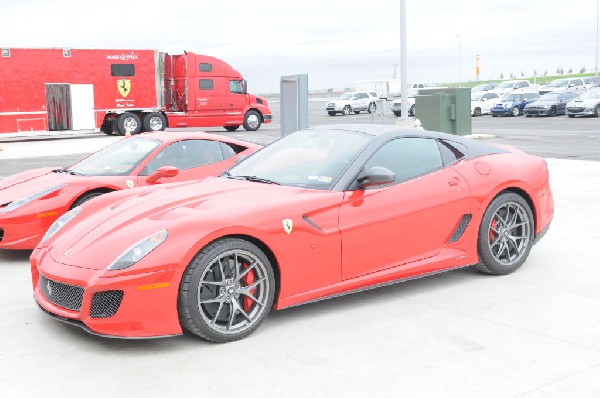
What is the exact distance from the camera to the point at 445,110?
21.8 metres

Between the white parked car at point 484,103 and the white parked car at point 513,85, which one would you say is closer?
the white parked car at point 484,103

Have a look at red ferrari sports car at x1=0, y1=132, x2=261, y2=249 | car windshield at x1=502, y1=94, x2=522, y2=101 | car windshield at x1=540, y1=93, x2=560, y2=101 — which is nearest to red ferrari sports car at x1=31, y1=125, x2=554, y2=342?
red ferrari sports car at x1=0, y1=132, x2=261, y2=249

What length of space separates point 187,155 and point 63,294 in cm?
373

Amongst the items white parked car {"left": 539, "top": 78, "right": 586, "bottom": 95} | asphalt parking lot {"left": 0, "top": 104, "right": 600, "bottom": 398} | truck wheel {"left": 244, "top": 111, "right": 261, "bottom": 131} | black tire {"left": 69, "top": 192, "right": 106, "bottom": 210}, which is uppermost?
white parked car {"left": 539, "top": 78, "right": 586, "bottom": 95}

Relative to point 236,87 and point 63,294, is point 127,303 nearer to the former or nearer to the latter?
point 63,294

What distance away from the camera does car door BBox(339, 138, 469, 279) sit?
5.41 metres

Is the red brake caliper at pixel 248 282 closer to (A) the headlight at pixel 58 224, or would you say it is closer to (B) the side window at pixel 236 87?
(A) the headlight at pixel 58 224

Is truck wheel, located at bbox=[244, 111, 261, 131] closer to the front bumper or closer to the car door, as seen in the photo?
the car door

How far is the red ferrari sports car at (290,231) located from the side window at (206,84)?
2505 centimetres

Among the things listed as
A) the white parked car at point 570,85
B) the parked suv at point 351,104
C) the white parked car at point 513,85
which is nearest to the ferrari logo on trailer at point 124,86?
the parked suv at point 351,104

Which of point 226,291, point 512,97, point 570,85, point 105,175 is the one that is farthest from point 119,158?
point 570,85

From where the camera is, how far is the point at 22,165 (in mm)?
18828

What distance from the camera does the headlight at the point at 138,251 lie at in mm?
4617

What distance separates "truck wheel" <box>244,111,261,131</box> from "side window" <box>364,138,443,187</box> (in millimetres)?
26668
